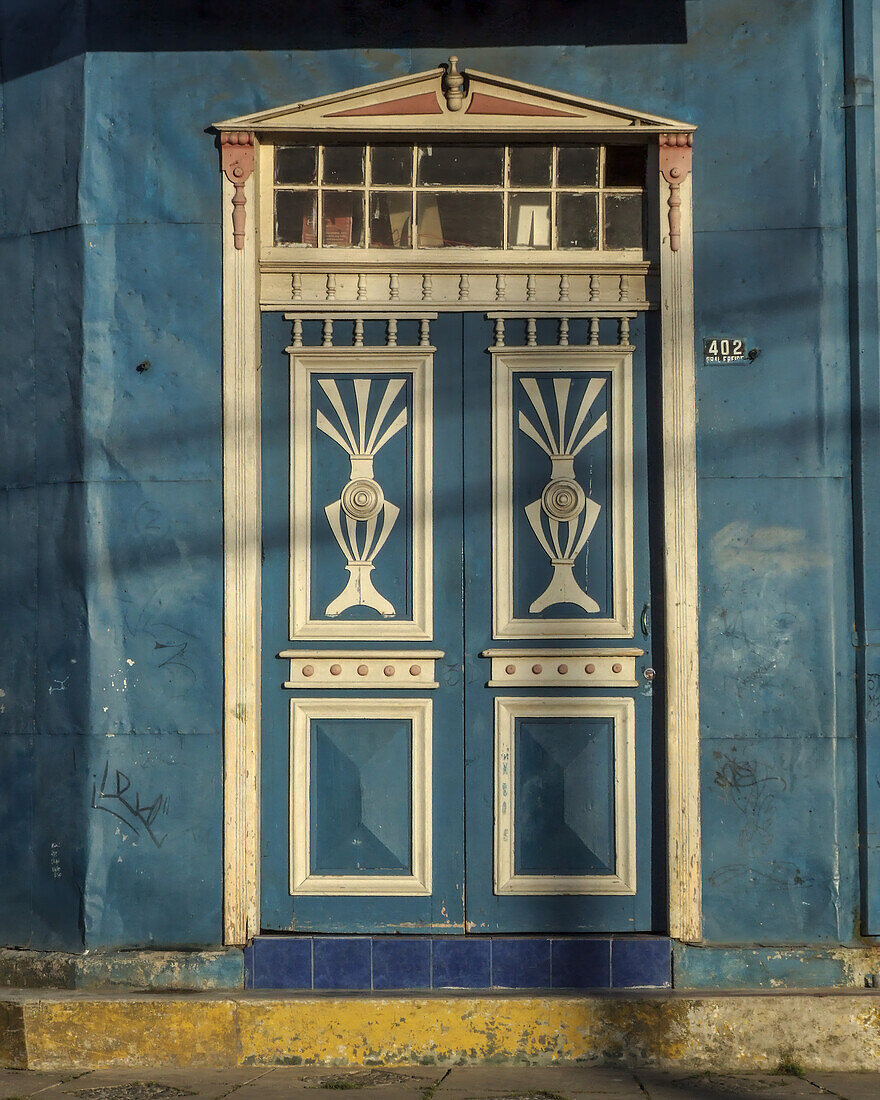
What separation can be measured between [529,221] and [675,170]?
0.71m

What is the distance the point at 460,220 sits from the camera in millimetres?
6125

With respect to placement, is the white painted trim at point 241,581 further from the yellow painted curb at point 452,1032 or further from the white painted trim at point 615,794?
the white painted trim at point 615,794

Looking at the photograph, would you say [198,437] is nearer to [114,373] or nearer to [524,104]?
[114,373]

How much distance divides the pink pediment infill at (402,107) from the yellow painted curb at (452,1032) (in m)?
4.01

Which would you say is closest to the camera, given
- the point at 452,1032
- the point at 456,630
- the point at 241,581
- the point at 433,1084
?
the point at 433,1084

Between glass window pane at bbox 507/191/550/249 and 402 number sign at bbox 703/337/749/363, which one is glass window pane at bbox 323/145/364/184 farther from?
402 number sign at bbox 703/337/749/363

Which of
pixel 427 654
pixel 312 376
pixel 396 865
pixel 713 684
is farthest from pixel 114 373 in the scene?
pixel 713 684

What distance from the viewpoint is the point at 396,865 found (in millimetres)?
5918

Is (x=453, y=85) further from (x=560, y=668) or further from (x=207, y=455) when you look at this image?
(x=560, y=668)

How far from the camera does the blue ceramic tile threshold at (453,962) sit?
5.74m

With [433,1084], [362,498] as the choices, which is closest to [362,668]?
[362,498]

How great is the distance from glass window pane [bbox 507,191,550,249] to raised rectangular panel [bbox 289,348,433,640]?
28.4 inches

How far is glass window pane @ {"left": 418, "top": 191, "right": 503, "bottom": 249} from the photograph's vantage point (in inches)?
241

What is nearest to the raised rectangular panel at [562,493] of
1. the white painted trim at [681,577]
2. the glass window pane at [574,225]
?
the white painted trim at [681,577]
